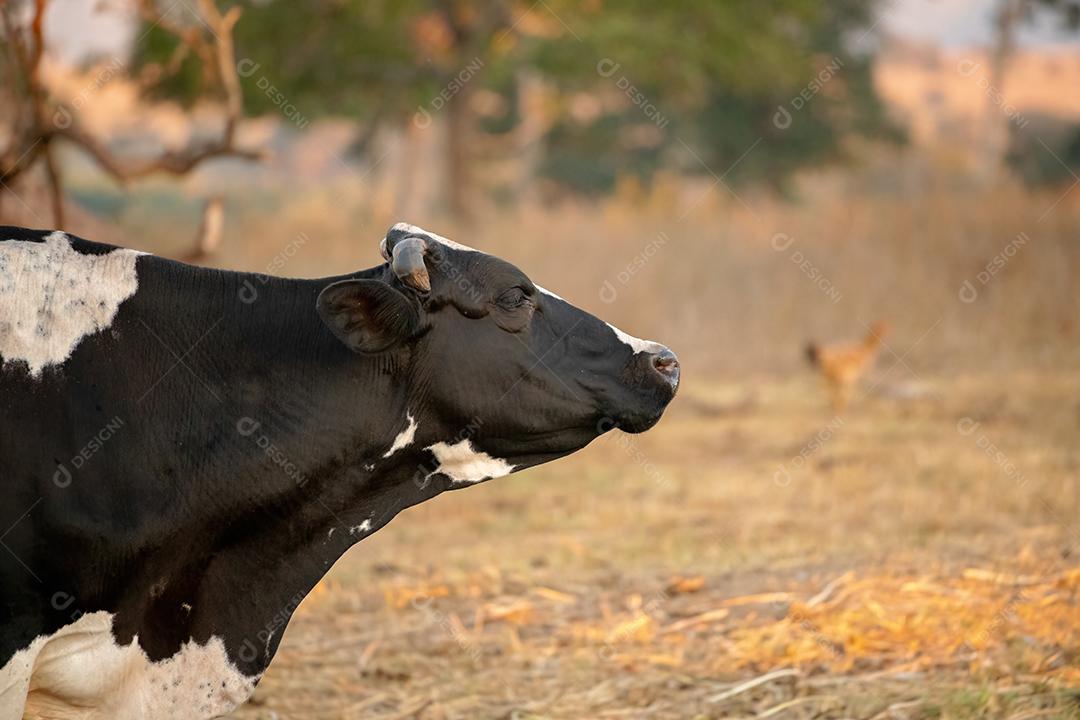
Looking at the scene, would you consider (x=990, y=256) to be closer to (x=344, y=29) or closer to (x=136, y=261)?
(x=344, y=29)

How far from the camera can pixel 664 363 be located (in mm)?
3939

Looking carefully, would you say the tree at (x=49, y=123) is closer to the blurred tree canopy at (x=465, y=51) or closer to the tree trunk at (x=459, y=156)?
the blurred tree canopy at (x=465, y=51)

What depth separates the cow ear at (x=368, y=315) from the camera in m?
3.52

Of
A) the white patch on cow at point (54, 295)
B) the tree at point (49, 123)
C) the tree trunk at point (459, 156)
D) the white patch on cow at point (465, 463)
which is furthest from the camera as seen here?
the tree trunk at point (459, 156)

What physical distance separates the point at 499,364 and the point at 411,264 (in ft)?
1.46

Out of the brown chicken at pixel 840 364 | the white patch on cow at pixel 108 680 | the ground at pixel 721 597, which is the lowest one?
the white patch on cow at pixel 108 680

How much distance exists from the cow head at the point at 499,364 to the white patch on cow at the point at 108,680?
907 mm

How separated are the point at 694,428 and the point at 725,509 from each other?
11.0ft

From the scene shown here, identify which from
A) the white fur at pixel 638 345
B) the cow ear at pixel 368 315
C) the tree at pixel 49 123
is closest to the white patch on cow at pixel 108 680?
the cow ear at pixel 368 315

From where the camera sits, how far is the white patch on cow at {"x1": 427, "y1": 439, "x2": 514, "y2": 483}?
386 cm

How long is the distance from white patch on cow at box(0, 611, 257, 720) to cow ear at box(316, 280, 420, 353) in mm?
955

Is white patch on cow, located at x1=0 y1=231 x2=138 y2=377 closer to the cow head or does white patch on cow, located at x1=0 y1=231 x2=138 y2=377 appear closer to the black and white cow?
the black and white cow

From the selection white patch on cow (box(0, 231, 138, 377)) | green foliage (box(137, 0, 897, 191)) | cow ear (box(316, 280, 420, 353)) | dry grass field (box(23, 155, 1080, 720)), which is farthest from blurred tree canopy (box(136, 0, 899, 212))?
white patch on cow (box(0, 231, 138, 377))

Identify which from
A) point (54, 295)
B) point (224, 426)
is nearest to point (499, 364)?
point (224, 426)
